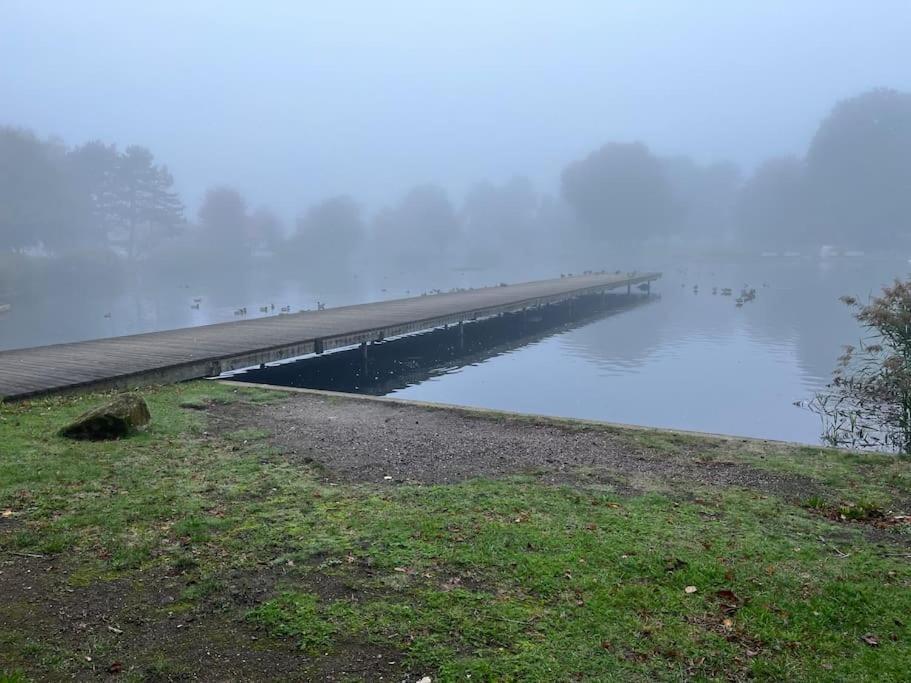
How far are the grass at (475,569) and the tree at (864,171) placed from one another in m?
77.8

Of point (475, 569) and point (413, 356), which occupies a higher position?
point (413, 356)

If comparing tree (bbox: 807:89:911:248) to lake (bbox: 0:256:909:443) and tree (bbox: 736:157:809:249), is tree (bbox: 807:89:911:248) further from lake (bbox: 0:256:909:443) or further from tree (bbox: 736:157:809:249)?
lake (bbox: 0:256:909:443)

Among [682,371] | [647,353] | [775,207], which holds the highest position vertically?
[775,207]

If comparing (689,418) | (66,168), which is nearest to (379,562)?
(689,418)

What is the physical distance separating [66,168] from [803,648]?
262ft

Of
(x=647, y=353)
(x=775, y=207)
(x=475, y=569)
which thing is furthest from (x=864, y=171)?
(x=475, y=569)

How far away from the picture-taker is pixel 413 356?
70.6 ft

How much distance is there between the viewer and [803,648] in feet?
12.9

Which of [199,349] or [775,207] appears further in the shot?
[775,207]

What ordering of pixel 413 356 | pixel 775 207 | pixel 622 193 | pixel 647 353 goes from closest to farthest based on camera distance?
pixel 413 356 < pixel 647 353 < pixel 622 193 < pixel 775 207

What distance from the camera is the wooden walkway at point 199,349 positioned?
37.9 feet

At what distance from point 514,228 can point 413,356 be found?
81853 millimetres

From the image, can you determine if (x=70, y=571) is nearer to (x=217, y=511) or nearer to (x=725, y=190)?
(x=217, y=511)

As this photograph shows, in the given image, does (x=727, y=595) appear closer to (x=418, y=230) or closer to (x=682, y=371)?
(x=682, y=371)
